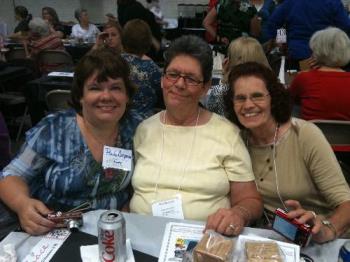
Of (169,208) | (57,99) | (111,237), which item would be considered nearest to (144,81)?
(57,99)

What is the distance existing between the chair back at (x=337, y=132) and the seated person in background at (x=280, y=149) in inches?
34.0

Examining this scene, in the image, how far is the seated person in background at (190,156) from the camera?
1688 millimetres

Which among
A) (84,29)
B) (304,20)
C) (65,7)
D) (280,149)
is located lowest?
(280,149)

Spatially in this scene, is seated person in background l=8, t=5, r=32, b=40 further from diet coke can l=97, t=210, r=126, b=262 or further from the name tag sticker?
diet coke can l=97, t=210, r=126, b=262

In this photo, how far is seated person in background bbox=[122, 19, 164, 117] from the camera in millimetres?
3523

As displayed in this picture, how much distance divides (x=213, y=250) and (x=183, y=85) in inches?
32.6

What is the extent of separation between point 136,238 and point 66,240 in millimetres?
231

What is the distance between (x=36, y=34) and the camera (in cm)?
619

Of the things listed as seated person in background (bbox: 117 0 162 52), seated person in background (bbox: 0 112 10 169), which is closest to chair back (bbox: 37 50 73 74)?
seated person in background (bbox: 117 0 162 52)

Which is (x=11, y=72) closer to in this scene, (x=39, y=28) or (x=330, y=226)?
(x=39, y=28)

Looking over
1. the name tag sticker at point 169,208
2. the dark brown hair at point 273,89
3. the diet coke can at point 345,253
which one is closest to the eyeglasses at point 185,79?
the dark brown hair at point 273,89

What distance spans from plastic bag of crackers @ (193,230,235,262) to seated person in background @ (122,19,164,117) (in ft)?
7.39

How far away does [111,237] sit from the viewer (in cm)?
114

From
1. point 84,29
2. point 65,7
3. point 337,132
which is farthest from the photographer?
point 65,7
